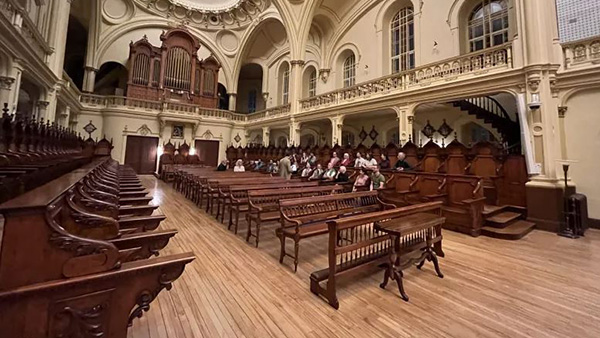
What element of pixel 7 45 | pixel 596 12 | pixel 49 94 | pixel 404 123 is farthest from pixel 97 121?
pixel 596 12

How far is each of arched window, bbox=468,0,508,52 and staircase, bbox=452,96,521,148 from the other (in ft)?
6.02

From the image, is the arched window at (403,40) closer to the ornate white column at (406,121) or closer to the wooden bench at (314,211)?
the ornate white column at (406,121)

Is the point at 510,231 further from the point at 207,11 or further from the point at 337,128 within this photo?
the point at 207,11

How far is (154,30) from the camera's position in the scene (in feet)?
52.3

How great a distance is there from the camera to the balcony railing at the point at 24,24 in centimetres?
491

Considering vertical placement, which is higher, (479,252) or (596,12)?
(596,12)

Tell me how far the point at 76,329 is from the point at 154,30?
19.6m

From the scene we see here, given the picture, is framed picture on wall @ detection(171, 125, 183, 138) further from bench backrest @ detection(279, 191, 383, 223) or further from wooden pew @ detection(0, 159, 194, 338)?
wooden pew @ detection(0, 159, 194, 338)

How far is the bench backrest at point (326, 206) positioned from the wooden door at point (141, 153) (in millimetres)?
14124

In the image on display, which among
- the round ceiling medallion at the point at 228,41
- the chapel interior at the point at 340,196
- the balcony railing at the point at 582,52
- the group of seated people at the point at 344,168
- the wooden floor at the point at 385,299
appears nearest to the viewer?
the chapel interior at the point at 340,196

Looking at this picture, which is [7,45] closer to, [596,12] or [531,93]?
[531,93]

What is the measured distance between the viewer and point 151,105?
47.4 ft

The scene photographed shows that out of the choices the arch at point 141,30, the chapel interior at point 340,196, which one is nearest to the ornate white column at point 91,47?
the chapel interior at point 340,196

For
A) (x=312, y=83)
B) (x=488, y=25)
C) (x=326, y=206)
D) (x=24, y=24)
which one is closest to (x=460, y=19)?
(x=488, y=25)
